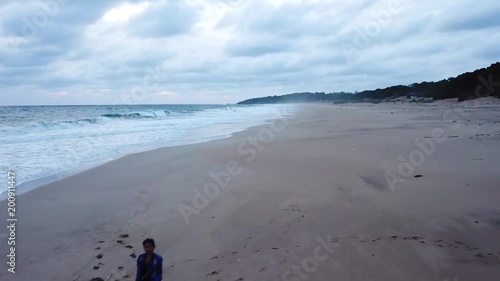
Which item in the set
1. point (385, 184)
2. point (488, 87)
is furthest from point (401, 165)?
point (488, 87)

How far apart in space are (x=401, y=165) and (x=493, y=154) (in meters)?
3.09

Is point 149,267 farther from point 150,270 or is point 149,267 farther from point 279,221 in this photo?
point 279,221

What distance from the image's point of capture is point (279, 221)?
592 centimetres

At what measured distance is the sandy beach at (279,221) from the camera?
4438mm

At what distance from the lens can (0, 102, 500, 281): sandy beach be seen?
4.44 metres

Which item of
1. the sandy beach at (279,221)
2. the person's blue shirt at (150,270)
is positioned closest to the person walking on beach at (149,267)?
the person's blue shirt at (150,270)

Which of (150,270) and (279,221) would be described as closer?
(150,270)

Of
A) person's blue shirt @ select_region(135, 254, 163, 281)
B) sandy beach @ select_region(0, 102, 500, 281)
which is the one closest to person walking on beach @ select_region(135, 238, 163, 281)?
person's blue shirt @ select_region(135, 254, 163, 281)

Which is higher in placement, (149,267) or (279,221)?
(149,267)

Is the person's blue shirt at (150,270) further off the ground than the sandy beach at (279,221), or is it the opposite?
the person's blue shirt at (150,270)

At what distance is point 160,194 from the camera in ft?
26.1

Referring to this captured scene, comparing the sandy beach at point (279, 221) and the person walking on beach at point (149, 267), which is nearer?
the person walking on beach at point (149, 267)

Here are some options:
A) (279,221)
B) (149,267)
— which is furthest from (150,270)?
(279,221)

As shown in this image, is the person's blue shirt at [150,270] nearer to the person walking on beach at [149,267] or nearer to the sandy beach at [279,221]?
the person walking on beach at [149,267]
